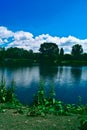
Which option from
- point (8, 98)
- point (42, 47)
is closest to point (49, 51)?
point (42, 47)

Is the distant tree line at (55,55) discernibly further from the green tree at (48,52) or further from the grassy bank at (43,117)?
the grassy bank at (43,117)

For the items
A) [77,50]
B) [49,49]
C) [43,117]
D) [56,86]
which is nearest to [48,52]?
[49,49]

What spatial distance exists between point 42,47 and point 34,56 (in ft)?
29.3

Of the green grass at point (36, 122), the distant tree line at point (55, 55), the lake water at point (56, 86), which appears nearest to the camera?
the green grass at point (36, 122)

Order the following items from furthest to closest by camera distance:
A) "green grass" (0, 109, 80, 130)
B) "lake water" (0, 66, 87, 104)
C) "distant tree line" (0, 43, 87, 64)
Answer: "distant tree line" (0, 43, 87, 64) < "lake water" (0, 66, 87, 104) < "green grass" (0, 109, 80, 130)

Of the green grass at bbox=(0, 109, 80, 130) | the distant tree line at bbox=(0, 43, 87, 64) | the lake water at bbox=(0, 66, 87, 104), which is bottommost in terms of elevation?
the lake water at bbox=(0, 66, 87, 104)

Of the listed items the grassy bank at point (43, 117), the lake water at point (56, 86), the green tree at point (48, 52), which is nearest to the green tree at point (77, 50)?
the green tree at point (48, 52)

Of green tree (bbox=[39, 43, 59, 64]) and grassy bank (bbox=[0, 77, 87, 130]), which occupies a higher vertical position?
green tree (bbox=[39, 43, 59, 64])

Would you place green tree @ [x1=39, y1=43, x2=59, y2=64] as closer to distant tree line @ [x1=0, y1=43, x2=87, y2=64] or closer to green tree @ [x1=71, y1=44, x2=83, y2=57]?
distant tree line @ [x1=0, y1=43, x2=87, y2=64]

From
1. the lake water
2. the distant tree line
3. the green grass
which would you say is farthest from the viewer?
the distant tree line

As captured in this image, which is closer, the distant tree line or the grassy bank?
the grassy bank

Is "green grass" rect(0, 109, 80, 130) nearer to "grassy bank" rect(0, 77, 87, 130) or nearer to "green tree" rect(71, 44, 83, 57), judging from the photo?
"grassy bank" rect(0, 77, 87, 130)

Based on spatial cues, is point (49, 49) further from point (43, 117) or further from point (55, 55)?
point (43, 117)

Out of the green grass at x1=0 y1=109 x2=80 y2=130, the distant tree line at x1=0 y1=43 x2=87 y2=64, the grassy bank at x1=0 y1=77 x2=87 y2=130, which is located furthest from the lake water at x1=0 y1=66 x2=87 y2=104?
the distant tree line at x1=0 y1=43 x2=87 y2=64
